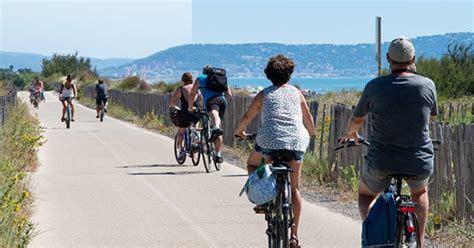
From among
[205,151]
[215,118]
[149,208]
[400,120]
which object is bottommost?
[149,208]

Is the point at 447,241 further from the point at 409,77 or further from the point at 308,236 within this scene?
the point at 409,77

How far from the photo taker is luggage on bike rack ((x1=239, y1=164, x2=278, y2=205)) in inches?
339

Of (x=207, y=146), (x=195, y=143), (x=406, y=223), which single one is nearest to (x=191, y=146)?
(x=195, y=143)

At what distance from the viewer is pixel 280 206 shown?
8.73 metres

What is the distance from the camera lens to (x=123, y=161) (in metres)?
20.5

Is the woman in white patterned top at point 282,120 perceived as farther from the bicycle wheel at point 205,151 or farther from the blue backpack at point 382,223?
the bicycle wheel at point 205,151

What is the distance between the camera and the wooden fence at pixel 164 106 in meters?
22.2

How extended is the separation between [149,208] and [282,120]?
14.7ft

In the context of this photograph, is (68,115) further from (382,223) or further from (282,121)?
(382,223)

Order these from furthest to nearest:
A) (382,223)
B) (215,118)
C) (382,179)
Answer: (215,118) → (382,179) → (382,223)

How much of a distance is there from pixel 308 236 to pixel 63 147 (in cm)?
1472

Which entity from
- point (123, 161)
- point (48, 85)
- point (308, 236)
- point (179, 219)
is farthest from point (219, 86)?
point (48, 85)

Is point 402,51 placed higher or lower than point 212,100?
higher

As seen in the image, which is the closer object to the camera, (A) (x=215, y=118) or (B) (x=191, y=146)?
(A) (x=215, y=118)
